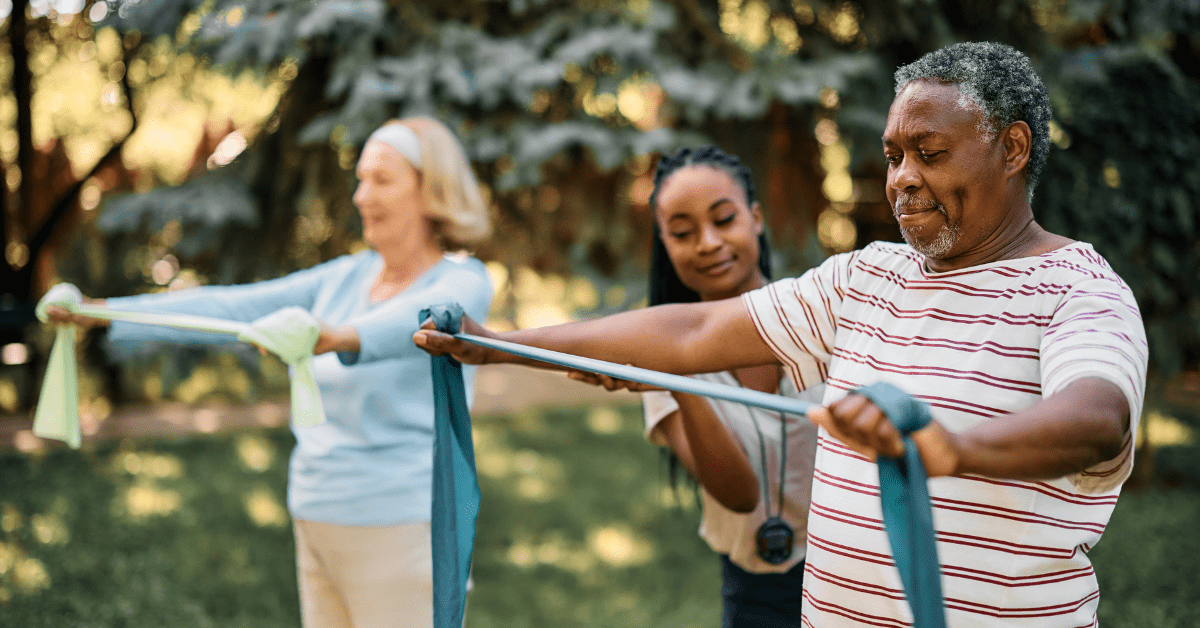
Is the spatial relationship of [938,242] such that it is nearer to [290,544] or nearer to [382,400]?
[382,400]

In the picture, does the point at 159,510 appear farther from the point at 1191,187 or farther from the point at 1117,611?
the point at 1191,187

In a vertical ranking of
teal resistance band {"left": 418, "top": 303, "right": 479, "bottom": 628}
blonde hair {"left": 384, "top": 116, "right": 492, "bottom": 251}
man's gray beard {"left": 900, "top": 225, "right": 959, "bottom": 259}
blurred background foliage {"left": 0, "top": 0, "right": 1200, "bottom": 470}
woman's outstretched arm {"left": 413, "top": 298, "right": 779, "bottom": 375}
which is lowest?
teal resistance band {"left": 418, "top": 303, "right": 479, "bottom": 628}

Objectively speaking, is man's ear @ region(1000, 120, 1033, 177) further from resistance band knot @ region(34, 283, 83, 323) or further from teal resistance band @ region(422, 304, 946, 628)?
resistance band knot @ region(34, 283, 83, 323)

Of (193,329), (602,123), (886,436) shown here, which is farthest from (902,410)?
(602,123)

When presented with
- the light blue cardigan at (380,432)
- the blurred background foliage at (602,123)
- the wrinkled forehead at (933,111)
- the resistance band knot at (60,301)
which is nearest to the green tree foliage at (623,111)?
the blurred background foliage at (602,123)

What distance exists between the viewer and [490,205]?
5.02 metres

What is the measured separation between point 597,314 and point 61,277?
191 inches

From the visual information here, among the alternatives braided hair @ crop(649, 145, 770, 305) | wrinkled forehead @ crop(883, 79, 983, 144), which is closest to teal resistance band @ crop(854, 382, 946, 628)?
wrinkled forehead @ crop(883, 79, 983, 144)

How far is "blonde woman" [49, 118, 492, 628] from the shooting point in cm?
250

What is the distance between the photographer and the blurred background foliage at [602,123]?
14.5 feet

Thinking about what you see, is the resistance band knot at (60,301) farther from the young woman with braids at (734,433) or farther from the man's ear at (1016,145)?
the man's ear at (1016,145)

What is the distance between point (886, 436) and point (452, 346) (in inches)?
43.2

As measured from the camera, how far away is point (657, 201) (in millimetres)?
2404

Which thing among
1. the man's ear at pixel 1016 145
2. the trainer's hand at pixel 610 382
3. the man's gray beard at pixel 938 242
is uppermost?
the man's ear at pixel 1016 145
